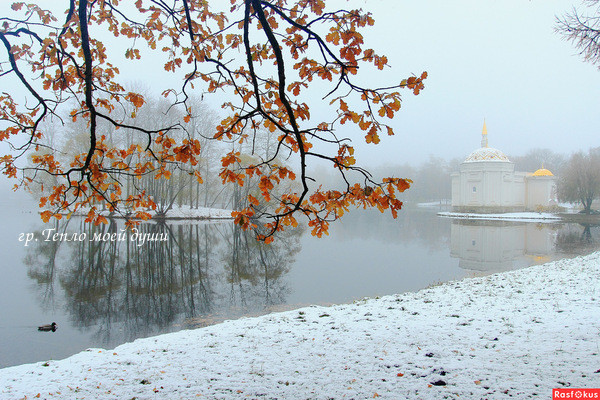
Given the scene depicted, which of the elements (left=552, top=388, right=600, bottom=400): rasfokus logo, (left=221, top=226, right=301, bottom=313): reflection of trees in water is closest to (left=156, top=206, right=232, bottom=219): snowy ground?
(left=221, top=226, right=301, bottom=313): reflection of trees in water

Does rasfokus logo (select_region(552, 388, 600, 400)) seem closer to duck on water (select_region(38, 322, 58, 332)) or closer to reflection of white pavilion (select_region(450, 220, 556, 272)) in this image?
duck on water (select_region(38, 322, 58, 332))

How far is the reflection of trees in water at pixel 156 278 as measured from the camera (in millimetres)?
7854

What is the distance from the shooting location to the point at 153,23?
3863 millimetres

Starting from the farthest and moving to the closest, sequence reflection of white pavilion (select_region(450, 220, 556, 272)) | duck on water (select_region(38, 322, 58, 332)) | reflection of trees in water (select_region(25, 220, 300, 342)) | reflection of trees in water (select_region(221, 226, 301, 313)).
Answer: reflection of white pavilion (select_region(450, 220, 556, 272))
reflection of trees in water (select_region(221, 226, 301, 313))
reflection of trees in water (select_region(25, 220, 300, 342))
duck on water (select_region(38, 322, 58, 332))

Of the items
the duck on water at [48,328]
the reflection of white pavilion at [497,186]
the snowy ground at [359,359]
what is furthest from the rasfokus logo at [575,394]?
the reflection of white pavilion at [497,186]

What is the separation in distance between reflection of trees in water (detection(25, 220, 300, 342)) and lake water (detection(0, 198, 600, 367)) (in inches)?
1.3

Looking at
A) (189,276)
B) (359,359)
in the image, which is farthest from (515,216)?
(359,359)

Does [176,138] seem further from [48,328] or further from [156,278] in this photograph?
[48,328]

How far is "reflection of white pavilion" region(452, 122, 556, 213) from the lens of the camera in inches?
1828

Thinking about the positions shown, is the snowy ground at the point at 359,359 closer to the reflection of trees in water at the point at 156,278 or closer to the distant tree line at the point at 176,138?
the reflection of trees in water at the point at 156,278

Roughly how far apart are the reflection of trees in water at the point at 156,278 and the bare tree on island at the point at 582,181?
3760 centimetres

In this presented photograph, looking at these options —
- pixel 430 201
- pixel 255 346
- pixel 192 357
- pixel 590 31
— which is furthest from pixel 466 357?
pixel 430 201

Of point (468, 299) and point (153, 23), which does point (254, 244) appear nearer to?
point (468, 299)

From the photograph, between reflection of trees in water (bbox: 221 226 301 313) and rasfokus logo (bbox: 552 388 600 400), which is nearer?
rasfokus logo (bbox: 552 388 600 400)
